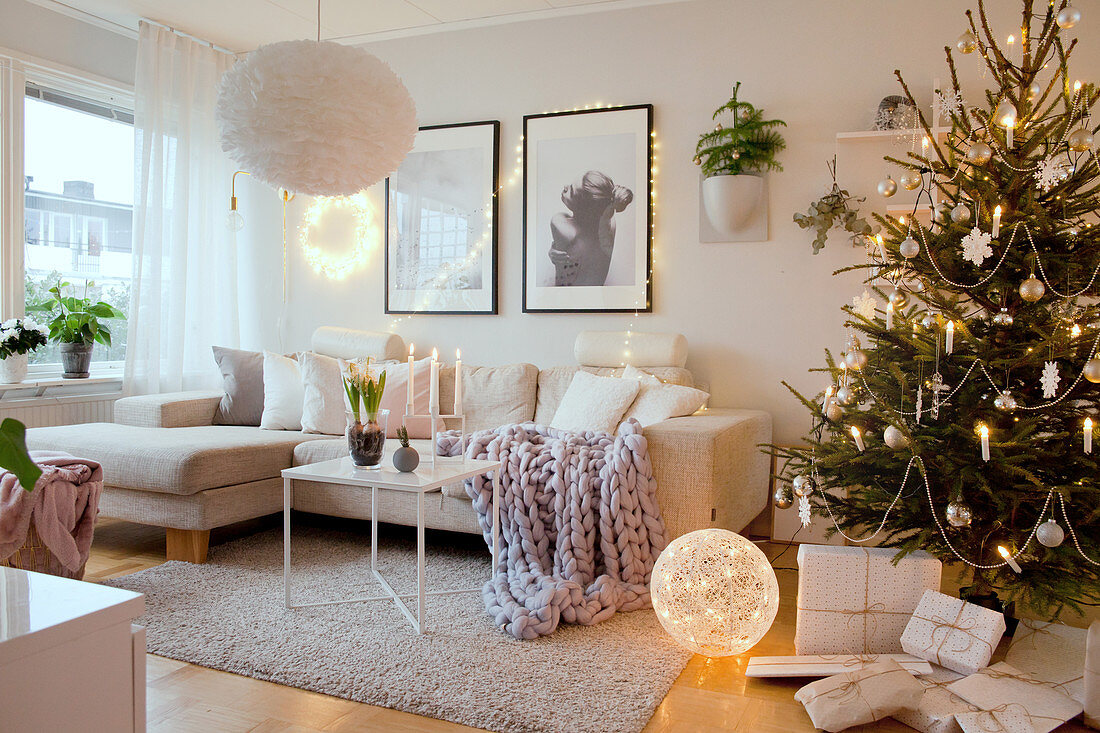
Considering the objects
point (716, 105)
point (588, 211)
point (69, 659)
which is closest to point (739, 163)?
point (716, 105)

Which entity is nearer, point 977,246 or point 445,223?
point 977,246

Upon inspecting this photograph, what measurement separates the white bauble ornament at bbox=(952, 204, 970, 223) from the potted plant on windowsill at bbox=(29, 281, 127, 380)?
3730mm

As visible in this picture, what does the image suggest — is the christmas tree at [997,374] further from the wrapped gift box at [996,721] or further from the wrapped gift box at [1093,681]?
the wrapped gift box at [996,721]

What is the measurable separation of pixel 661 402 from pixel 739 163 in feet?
3.74

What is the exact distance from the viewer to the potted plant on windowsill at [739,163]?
362 centimetres

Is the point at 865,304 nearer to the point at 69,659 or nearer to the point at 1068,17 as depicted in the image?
the point at 1068,17

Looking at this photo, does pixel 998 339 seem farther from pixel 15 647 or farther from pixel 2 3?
pixel 2 3

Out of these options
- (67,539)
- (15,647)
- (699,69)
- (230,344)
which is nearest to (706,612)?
(15,647)

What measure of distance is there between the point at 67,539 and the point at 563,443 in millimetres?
1576

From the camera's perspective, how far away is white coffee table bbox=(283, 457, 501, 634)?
2357mm

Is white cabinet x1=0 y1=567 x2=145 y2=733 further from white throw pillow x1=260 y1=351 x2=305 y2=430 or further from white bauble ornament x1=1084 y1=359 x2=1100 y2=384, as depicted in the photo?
white throw pillow x1=260 y1=351 x2=305 y2=430

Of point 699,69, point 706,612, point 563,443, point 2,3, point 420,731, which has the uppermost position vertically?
point 2,3

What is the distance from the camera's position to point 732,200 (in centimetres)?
364

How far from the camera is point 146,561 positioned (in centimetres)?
313
